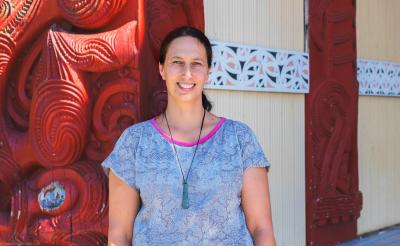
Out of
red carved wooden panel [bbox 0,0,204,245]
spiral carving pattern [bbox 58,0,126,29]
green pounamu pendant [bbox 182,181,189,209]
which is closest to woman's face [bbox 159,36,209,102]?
green pounamu pendant [bbox 182,181,189,209]

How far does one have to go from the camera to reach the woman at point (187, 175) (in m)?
2.06

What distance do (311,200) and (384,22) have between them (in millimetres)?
1932

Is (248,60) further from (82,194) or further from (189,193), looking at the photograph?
(189,193)

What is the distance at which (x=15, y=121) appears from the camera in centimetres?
312

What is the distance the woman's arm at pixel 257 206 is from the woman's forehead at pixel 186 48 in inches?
18.2

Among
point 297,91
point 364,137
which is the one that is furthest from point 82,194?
point 364,137

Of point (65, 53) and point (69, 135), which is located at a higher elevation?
point (65, 53)

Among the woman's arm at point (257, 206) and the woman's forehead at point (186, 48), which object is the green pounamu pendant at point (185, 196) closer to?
the woman's arm at point (257, 206)

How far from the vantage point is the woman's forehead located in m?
2.13

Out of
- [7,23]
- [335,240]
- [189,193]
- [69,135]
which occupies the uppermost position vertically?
[7,23]

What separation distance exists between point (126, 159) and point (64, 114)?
0.80 metres

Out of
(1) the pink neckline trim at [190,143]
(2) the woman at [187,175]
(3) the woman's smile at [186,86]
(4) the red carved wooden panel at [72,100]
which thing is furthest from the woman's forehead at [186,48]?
(4) the red carved wooden panel at [72,100]

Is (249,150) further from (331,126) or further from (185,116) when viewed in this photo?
(331,126)

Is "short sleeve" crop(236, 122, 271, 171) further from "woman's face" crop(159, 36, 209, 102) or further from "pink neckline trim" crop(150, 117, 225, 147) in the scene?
"woman's face" crop(159, 36, 209, 102)
